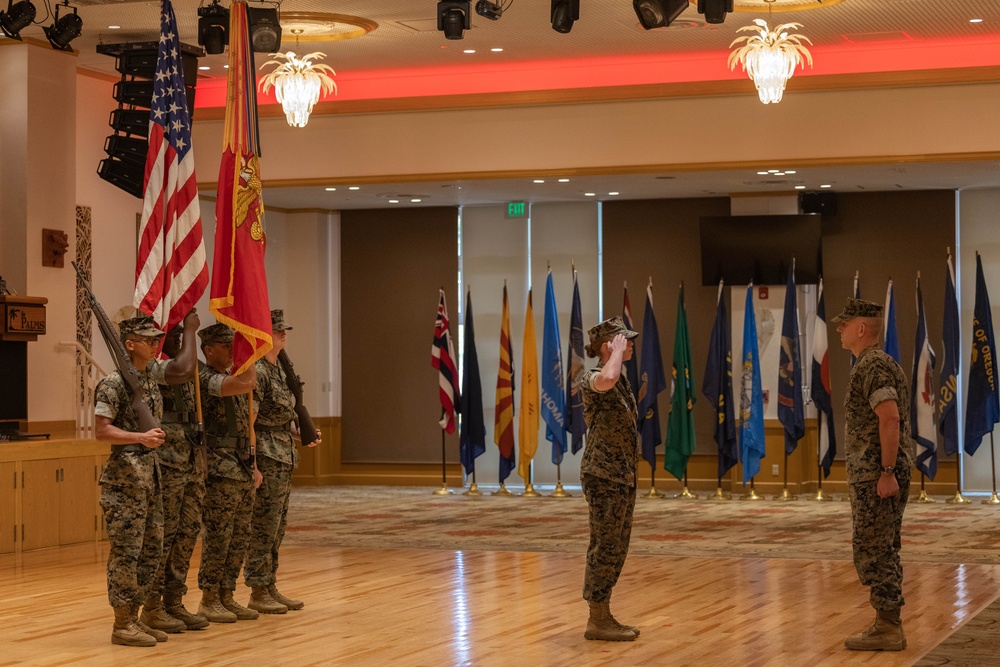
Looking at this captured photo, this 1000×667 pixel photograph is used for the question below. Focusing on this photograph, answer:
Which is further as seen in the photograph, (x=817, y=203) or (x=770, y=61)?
(x=817, y=203)

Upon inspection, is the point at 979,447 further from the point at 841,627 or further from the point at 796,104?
the point at 841,627

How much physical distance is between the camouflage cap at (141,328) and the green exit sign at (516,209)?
347 inches

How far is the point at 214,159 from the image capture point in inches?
508

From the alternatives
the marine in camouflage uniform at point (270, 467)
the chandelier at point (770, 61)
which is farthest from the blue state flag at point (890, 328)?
the marine in camouflage uniform at point (270, 467)

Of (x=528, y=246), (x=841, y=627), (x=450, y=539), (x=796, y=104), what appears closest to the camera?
(x=841, y=627)

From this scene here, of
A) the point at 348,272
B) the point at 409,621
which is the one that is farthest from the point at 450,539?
the point at 348,272

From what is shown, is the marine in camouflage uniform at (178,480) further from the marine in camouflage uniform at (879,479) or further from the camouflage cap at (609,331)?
the marine in camouflage uniform at (879,479)

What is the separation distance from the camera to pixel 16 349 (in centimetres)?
1027

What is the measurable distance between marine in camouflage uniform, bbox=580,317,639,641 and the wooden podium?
562cm

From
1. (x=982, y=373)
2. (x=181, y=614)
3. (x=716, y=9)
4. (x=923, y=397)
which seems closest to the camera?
(x=181, y=614)

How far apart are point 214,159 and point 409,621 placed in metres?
7.43

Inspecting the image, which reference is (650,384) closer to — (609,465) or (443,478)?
(443,478)

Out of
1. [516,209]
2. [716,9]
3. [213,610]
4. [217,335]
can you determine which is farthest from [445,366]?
[213,610]

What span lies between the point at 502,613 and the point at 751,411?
677cm
